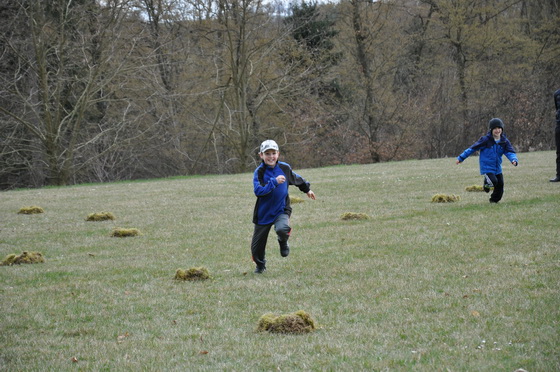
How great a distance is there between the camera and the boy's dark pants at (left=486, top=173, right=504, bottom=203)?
14055 millimetres

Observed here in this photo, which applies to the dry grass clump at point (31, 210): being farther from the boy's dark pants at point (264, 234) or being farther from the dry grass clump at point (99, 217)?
the boy's dark pants at point (264, 234)

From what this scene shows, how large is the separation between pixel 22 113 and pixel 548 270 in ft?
110

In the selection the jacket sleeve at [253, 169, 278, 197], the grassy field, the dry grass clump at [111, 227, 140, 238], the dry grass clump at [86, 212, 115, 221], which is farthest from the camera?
the dry grass clump at [86, 212, 115, 221]

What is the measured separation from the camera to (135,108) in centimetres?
4453

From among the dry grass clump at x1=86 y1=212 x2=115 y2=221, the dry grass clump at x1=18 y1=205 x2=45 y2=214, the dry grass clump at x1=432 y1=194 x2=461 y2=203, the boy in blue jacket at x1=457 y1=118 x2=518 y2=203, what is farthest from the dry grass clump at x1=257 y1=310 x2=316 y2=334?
the dry grass clump at x1=18 y1=205 x2=45 y2=214

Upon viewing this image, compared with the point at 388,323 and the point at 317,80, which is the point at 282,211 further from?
the point at 317,80

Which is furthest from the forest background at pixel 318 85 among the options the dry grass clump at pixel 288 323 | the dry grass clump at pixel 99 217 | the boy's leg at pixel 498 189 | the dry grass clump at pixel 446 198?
the dry grass clump at pixel 288 323

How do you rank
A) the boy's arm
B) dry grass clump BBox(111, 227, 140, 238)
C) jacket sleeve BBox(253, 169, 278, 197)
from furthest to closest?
dry grass clump BBox(111, 227, 140, 238) → the boy's arm → jacket sleeve BBox(253, 169, 278, 197)

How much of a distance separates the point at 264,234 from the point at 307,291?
5.02ft

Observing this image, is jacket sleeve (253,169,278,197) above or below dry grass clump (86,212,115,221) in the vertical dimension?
above

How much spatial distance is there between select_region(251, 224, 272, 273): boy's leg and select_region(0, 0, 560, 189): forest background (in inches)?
1229

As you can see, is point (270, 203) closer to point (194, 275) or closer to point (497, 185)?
point (194, 275)

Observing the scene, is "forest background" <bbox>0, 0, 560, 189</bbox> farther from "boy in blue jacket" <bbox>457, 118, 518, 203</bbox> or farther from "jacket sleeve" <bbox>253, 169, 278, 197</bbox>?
"jacket sleeve" <bbox>253, 169, 278, 197</bbox>

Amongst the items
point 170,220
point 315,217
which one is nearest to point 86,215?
point 170,220
